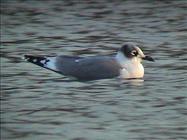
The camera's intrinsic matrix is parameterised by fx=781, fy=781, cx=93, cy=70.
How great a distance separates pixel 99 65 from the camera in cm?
932

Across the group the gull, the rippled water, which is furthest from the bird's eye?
the rippled water

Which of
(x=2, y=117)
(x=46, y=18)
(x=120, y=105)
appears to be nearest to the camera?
(x=2, y=117)

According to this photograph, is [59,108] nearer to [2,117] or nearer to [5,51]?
[2,117]

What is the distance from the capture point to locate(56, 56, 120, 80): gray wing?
929 cm

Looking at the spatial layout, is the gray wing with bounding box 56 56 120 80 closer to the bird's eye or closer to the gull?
the gull

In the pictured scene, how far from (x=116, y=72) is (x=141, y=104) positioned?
1495mm

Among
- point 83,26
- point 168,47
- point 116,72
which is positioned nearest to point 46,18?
point 83,26

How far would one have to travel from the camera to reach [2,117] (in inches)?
286

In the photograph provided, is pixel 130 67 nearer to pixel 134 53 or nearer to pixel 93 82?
pixel 134 53

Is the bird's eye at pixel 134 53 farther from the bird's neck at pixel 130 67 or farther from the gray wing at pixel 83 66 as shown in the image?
the gray wing at pixel 83 66

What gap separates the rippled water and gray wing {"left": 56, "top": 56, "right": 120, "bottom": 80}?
0.51 ft

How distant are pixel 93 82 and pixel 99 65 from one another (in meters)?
0.30

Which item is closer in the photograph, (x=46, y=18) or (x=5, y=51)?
(x=5, y=51)

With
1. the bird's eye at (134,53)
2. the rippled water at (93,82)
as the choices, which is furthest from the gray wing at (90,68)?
the bird's eye at (134,53)
